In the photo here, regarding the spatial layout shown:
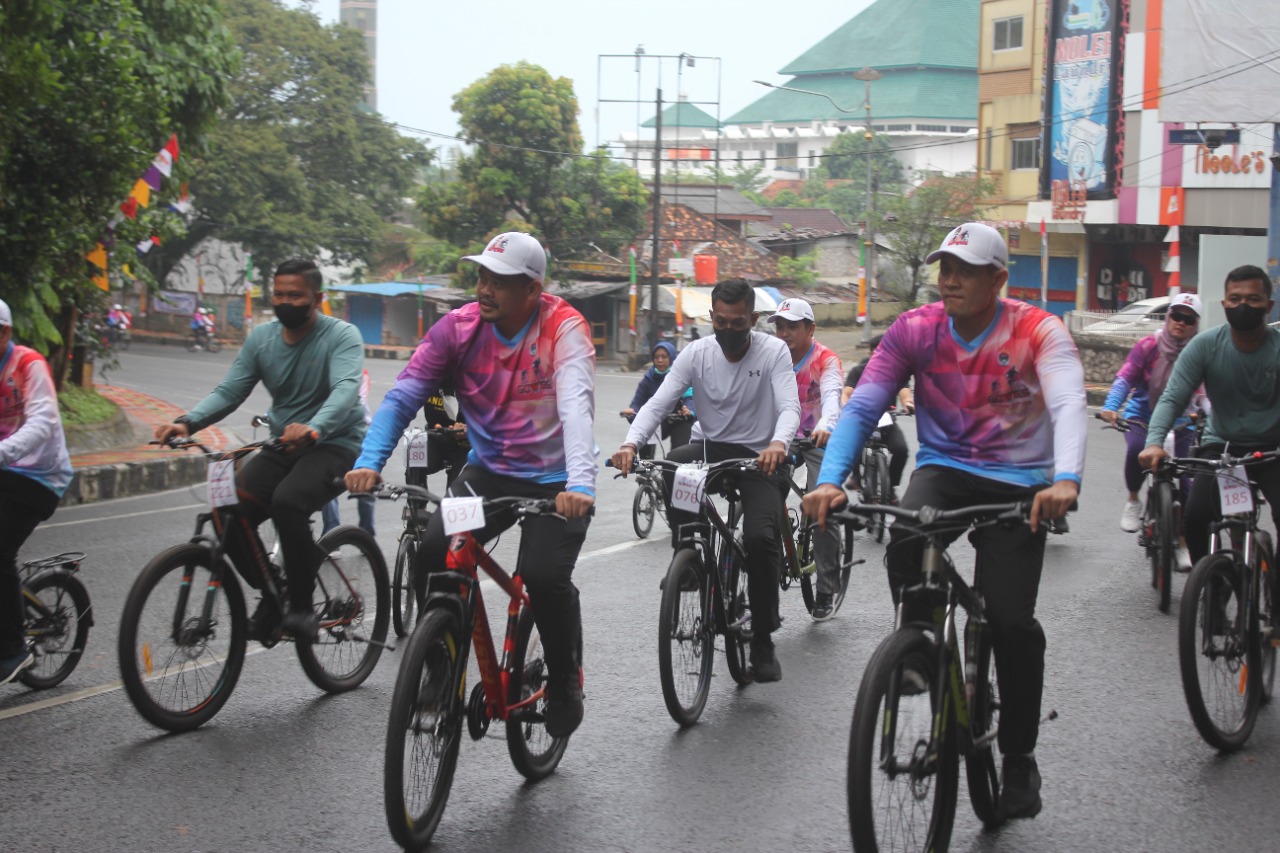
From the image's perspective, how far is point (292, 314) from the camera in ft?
20.2

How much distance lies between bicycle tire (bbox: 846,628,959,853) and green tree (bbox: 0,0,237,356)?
11.0 meters

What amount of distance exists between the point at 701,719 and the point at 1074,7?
1466 inches

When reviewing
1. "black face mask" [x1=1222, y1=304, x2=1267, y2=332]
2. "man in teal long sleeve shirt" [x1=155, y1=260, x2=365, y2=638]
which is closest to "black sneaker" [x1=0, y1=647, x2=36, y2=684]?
"man in teal long sleeve shirt" [x1=155, y1=260, x2=365, y2=638]

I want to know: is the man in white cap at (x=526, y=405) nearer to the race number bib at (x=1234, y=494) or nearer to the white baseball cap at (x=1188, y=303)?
the race number bib at (x=1234, y=494)

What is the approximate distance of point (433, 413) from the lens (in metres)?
9.12

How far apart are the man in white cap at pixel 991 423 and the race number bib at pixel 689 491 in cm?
125

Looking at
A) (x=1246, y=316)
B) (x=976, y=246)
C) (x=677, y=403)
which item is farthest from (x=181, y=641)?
(x=677, y=403)

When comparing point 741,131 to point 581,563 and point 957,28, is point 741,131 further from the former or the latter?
point 581,563

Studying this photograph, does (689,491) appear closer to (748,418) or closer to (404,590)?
(748,418)

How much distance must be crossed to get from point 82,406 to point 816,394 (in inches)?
467

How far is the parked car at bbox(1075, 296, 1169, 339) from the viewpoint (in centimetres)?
3127

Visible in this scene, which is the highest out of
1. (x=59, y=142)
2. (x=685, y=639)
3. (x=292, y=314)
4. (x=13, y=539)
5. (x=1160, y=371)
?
(x=59, y=142)

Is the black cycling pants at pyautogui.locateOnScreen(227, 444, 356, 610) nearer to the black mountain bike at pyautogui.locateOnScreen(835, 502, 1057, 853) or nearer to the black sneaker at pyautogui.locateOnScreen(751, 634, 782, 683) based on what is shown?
the black sneaker at pyautogui.locateOnScreen(751, 634, 782, 683)

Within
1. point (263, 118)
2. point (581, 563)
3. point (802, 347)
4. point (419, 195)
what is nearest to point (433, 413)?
point (581, 563)
